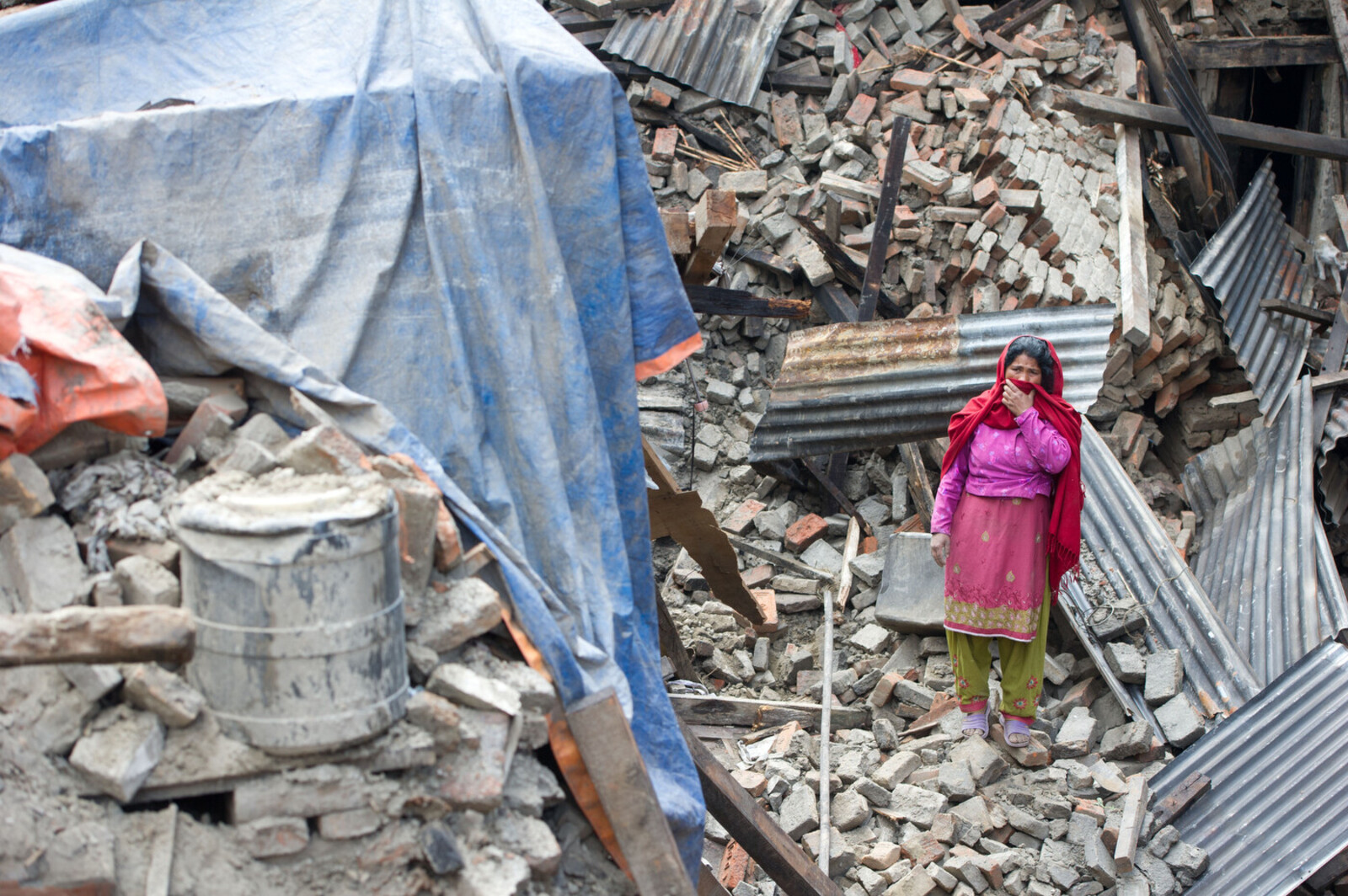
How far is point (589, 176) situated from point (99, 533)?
5.62 feet

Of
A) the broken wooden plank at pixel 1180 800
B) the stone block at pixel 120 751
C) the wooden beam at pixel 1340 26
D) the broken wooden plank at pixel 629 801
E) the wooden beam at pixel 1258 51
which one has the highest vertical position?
the wooden beam at pixel 1340 26

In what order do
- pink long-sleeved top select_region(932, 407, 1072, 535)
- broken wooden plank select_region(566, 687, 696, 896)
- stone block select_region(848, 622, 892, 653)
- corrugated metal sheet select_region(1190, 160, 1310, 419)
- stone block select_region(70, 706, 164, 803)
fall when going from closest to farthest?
1. stone block select_region(70, 706, 164, 803)
2. broken wooden plank select_region(566, 687, 696, 896)
3. pink long-sleeved top select_region(932, 407, 1072, 535)
4. stone block select_region(848, 622, 892, 653)
5. corrugated metal sheet select_region(1190, 160, 1310, 419)

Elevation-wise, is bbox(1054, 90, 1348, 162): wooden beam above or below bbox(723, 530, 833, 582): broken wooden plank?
above

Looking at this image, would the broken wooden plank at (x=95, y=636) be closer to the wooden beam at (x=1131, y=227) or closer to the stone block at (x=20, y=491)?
the stone block at (x=20, y=491)

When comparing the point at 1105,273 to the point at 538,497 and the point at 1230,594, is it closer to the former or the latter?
the point at 1230,594

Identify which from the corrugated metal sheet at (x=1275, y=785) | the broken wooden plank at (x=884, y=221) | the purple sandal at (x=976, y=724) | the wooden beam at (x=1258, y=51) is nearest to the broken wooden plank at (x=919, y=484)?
the broken wooden plank at (x=884, y=221)

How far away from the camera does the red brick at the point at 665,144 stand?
336 inches

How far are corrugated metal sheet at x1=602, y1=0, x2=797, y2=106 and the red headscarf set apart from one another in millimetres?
4999

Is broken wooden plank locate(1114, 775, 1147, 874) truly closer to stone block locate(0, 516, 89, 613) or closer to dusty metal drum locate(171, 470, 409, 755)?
dusty metal drum locate(171, 470, 409, 755)

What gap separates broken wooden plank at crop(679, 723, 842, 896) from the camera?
349 cm

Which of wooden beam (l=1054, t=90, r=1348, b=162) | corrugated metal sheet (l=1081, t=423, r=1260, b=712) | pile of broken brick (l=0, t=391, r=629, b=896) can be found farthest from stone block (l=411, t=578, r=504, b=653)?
wooden beam (l=1054, t=90, r=1348, b=162)

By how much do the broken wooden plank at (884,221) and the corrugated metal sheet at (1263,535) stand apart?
2.64 metres

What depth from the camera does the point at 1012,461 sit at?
4.62 m

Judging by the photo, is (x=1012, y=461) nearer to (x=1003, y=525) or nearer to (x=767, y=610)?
(x=1003, y=525)
